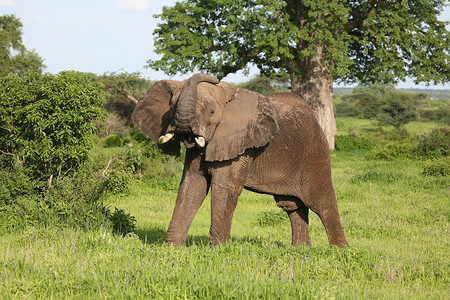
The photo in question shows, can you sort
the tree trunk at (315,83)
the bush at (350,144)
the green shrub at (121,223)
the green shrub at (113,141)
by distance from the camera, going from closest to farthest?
1. the green shrub at (121,223)
2. the tree trunk at (315,83)
3. the bush at (350,144)
4. the green shrub at (113,141)

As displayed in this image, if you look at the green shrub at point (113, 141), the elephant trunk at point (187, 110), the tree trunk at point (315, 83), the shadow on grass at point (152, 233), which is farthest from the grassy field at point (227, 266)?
the green shrub at point (113, 141)

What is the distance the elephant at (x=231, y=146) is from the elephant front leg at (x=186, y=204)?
0.01m

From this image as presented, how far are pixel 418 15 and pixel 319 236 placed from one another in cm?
1793

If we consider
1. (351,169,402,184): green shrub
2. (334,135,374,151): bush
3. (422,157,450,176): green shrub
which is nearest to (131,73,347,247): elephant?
(351,169,402,184): green shrub

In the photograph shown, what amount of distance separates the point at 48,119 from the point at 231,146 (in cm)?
357

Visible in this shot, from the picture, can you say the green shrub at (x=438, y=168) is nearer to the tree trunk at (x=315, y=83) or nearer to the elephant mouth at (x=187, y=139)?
the tree trunk at (x=315, y=83)

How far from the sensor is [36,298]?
16.0ft

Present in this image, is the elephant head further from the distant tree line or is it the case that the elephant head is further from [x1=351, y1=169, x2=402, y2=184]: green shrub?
the distant tree line

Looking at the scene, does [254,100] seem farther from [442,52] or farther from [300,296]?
[442,52]

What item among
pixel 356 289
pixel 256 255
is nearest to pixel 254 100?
pixel 256 255

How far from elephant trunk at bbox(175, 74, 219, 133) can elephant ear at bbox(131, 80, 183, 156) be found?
33.8 inches

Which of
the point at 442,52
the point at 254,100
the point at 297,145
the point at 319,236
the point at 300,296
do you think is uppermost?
the point at 442,52

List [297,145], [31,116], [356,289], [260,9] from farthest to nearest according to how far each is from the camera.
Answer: [260,9], [31,116], [297,145], [356,289]

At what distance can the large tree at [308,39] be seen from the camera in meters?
22.7
